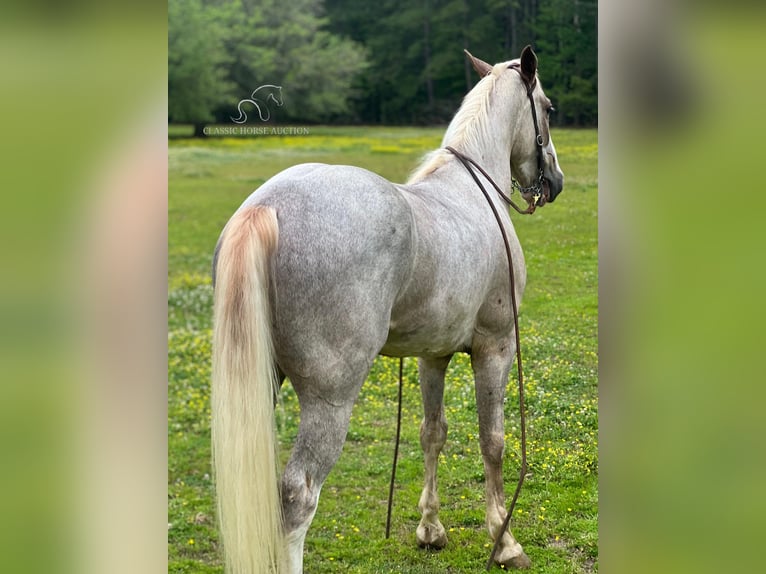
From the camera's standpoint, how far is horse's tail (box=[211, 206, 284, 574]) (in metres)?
2.40

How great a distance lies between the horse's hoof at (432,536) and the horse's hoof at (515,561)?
36cm

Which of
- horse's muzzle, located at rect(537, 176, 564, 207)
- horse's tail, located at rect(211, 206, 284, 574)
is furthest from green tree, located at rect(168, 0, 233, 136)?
→ horse's tail, located at rect(211, 206, 284, 574)

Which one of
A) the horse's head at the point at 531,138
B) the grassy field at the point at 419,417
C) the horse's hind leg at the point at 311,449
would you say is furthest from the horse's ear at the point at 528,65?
the horse's hind leg at the point at 311,449

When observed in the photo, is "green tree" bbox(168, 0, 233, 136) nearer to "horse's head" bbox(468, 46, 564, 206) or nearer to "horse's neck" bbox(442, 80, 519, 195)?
"horse's head" bbox(468, 46, 564, 206)

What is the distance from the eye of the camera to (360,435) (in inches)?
215

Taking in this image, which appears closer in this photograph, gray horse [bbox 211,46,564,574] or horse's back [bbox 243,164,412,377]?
gray horse [bbox 211,46,564,574]

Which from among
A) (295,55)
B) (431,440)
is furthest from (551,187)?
(295,55)

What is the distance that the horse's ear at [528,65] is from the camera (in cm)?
354

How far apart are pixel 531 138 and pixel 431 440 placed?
5.76 feet

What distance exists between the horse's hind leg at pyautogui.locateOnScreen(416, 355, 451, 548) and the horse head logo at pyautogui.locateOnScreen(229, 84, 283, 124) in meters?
2.81
